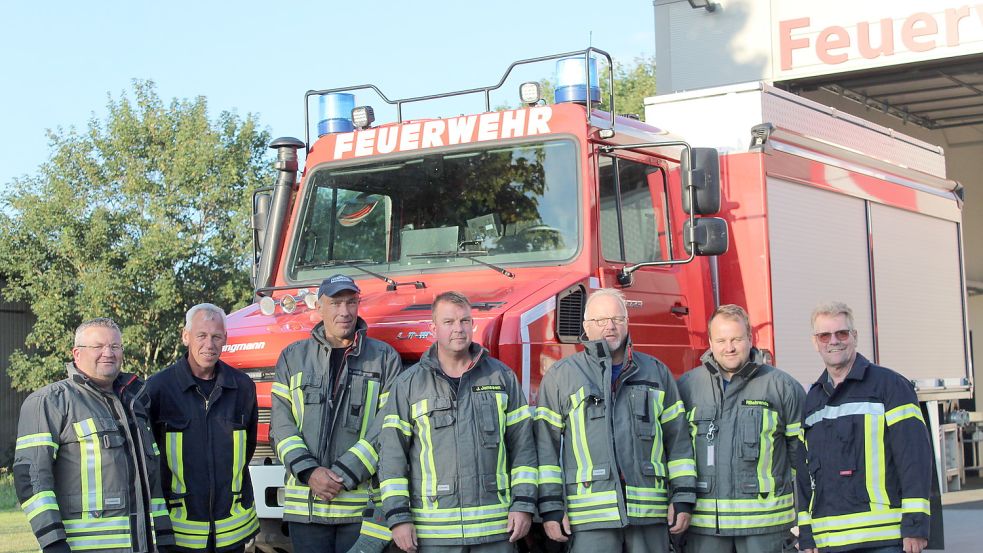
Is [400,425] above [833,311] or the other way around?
the other way around

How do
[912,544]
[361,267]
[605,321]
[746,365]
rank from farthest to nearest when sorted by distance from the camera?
[361,267] < [746,365] < [605,321] < [912,544]

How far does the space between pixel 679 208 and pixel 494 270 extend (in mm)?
1320

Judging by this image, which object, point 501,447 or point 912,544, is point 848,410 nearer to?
point 912,544

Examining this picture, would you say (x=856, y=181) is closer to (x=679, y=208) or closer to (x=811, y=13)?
(x=679, y=208)

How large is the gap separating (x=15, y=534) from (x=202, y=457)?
22.6 ft

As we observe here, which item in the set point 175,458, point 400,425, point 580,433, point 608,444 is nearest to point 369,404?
point 400,425

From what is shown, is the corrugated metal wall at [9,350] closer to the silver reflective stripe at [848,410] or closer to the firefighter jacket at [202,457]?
the firefighter jacket at [202,457]

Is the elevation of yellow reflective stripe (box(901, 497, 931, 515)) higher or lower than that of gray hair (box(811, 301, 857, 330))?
lower

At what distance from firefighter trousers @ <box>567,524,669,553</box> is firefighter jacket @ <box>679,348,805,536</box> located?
0.63 feet

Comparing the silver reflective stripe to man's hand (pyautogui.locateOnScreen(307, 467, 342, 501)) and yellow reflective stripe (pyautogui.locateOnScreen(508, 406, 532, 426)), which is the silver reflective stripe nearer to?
yellow reflective stripe (pyautogui.locateOnScreen(508, 406, 532, 426))

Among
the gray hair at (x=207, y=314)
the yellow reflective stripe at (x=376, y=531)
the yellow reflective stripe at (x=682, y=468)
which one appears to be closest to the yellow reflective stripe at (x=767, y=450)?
the yellow reflective stripe at (x=682, y=468)

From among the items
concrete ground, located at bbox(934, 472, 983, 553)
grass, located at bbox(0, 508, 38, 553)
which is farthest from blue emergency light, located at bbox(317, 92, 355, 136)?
concrete ground, located at bbox(934, 472, 983, 553)

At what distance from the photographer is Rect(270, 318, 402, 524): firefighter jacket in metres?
4.96

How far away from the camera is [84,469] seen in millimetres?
4348
